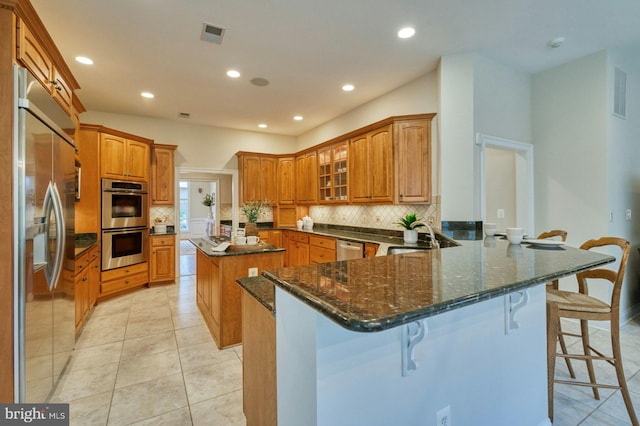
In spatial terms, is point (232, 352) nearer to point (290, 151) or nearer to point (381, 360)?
point (381, 360)

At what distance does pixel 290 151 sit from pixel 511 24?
15.4 ft

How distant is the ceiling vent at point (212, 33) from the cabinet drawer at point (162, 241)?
3.46 m

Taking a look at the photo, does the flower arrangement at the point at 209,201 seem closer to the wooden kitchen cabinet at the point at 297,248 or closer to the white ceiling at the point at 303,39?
the wooden kitchen cabinet at the point at 297,248

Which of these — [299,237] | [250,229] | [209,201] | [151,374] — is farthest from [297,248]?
[209,201]

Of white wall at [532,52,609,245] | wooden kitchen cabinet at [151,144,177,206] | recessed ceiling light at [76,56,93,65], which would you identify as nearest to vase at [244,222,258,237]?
recessed ceiling light at [76,56,93,65]

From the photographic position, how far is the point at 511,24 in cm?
266

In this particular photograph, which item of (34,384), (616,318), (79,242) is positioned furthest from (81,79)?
(616,318)

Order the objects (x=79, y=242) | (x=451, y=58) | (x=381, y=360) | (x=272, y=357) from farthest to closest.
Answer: (x=79, y=242) < (x=451, y=58) < (x=272, y=357) < (x=381, y=360)

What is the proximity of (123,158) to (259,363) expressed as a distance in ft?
14.3

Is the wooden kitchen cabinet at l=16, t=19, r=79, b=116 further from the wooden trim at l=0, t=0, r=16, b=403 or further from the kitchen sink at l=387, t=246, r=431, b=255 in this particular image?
the kitchen sink at l=387, t=246, r=431, b=255

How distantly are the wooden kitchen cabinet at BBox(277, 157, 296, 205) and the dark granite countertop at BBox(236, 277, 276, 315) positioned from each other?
446 centimetres

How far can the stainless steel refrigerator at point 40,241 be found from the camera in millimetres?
1620

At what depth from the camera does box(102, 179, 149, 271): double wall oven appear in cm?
412

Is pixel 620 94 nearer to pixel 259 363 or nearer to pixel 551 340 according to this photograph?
pixel 551 340
